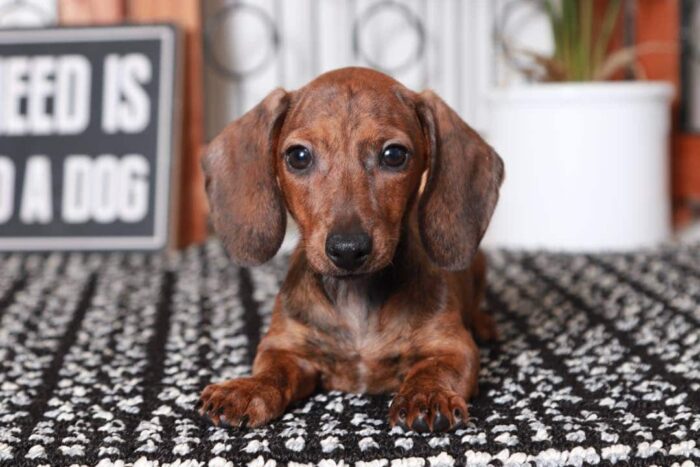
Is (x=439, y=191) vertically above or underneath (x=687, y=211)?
above

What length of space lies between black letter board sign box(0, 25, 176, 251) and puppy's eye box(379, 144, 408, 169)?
2.30 metres

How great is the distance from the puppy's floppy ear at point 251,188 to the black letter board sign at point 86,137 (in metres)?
2.04

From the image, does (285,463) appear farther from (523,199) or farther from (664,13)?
(664,13)

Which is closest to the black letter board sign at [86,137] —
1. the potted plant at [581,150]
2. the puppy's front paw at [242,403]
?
the potted plant at [581,150]

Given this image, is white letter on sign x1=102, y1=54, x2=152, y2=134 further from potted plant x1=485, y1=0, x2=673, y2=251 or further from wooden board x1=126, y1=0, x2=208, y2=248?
potted plant x1=485, y1=0, x2=673, y2=251

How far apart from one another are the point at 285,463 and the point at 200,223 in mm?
2788

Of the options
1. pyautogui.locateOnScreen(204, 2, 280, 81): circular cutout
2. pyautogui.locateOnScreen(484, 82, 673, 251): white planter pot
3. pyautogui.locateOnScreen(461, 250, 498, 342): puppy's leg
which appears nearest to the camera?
pyautogui.locateOnScreen(461, 250, 498, 342): puppy's leg

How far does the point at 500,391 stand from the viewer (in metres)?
1.95

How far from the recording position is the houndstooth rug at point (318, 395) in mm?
1591

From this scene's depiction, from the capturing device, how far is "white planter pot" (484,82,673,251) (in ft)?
12.6

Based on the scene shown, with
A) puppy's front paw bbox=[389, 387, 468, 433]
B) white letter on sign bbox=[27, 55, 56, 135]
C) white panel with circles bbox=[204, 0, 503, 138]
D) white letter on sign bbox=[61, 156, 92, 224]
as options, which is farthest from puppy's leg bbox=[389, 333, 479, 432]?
white panel with circles bbox=[204, 0, 503, 138]

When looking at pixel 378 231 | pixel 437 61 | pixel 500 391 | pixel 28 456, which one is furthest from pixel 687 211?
pixel 28 456

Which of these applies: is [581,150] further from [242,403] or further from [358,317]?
[242,403]

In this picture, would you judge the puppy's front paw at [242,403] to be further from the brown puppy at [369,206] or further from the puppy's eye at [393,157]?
the puppy's eye at [393,157]
